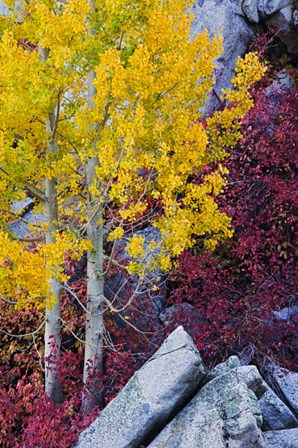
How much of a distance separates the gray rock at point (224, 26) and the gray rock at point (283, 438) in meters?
6.67

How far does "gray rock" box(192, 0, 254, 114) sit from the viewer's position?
10.2m

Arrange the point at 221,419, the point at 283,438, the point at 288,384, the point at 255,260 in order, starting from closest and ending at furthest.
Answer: the point at 221,419, the point at 283,438, the point at 288,384, the point at 255,260

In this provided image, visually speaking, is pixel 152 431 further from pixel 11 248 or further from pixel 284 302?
pixel 284 302

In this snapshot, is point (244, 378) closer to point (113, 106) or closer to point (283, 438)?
point (283, 438)

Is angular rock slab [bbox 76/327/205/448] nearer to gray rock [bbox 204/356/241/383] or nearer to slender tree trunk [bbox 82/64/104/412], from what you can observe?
gray rock [bbox 204/356/241/383]

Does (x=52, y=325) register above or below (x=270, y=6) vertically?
below

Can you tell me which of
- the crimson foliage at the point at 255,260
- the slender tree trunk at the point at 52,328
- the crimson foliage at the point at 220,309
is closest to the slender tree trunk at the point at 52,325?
the slender tree trunk at the point at 52,328

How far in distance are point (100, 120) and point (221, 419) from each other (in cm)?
329

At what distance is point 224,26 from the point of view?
10180mm

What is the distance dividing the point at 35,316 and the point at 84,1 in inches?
177

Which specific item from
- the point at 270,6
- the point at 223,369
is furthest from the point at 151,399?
the point at 270,6

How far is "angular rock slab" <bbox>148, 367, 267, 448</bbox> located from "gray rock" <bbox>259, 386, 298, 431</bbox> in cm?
55

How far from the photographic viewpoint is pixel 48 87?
17.5 feet

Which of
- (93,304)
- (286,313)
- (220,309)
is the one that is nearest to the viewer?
(93,304)
